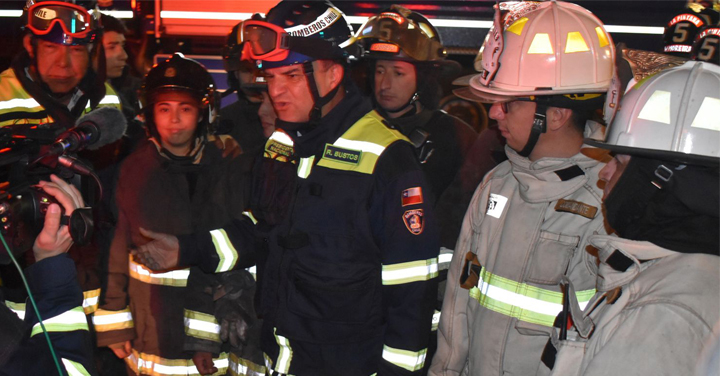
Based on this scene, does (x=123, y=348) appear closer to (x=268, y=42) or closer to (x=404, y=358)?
(x=404, y=358)

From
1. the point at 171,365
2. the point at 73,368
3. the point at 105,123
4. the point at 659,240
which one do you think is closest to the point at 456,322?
the point at 659,240

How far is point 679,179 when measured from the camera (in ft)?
5.35

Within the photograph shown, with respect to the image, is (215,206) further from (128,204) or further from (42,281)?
(42,281)

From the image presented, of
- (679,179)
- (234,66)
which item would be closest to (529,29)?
(679,179)

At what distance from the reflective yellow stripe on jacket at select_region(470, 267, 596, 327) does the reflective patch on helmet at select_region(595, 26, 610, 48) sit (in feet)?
4.09

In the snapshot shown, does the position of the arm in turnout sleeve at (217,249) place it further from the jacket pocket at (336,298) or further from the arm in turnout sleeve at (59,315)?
the arm in turnout sleeve at (59,315)

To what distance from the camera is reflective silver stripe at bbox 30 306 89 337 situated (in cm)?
188

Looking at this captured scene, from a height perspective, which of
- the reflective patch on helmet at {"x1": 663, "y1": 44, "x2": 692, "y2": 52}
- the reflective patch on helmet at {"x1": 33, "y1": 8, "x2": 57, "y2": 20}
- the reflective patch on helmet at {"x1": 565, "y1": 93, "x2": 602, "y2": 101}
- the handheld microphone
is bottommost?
the handheld microphone

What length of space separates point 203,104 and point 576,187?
2.48 meters

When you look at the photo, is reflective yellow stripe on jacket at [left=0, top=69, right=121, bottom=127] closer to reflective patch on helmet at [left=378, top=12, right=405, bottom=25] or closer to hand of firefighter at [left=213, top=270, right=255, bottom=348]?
hand of firefighter at [left=213, top=270, right=255, bottom=348]

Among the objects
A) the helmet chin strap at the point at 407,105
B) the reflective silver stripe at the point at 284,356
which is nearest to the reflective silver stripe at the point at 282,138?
the reflective silver stripe at the point at 284,356

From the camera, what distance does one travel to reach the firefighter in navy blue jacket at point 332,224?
2574 millimetres

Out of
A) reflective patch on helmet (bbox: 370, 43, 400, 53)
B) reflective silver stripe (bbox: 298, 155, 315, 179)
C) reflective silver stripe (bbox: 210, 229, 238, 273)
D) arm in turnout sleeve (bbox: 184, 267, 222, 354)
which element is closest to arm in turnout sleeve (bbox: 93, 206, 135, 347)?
arm in turnout sleeve (bbox: 184, 267, 222, 354)

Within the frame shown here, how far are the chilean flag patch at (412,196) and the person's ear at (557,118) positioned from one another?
27.6 inches
